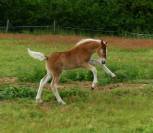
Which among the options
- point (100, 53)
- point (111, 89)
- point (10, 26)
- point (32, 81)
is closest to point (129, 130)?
point (100, 53)

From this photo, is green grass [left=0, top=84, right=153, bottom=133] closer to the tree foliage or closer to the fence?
the fence

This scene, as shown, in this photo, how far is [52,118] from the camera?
10586 millimetres

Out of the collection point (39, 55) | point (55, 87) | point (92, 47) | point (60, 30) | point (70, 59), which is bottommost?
point (60, 30)

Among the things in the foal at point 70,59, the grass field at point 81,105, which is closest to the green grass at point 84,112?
the grass field at point 81,105

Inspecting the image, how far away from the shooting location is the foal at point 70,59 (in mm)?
12336

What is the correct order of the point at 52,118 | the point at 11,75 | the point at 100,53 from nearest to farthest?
the point at 52,118
the point at 100,53
the point at 11,75

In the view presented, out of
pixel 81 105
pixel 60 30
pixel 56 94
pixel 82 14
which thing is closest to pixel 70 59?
Result: pixel 56 94

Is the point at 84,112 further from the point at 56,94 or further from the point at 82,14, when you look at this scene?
the point at 82,14

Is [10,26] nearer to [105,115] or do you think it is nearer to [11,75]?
[11,75]

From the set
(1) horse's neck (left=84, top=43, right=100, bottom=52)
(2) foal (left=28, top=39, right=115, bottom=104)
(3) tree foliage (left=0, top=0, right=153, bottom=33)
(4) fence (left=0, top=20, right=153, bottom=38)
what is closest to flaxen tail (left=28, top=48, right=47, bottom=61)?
(2) foal (left=28, top=39, right=115, bottom=104)

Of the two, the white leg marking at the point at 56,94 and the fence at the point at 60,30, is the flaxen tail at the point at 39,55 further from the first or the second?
the fence at the point at 60,30

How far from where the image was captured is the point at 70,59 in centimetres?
1264

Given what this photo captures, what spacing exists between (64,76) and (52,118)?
5024 mm

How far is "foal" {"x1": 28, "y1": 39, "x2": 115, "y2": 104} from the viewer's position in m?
12.3
